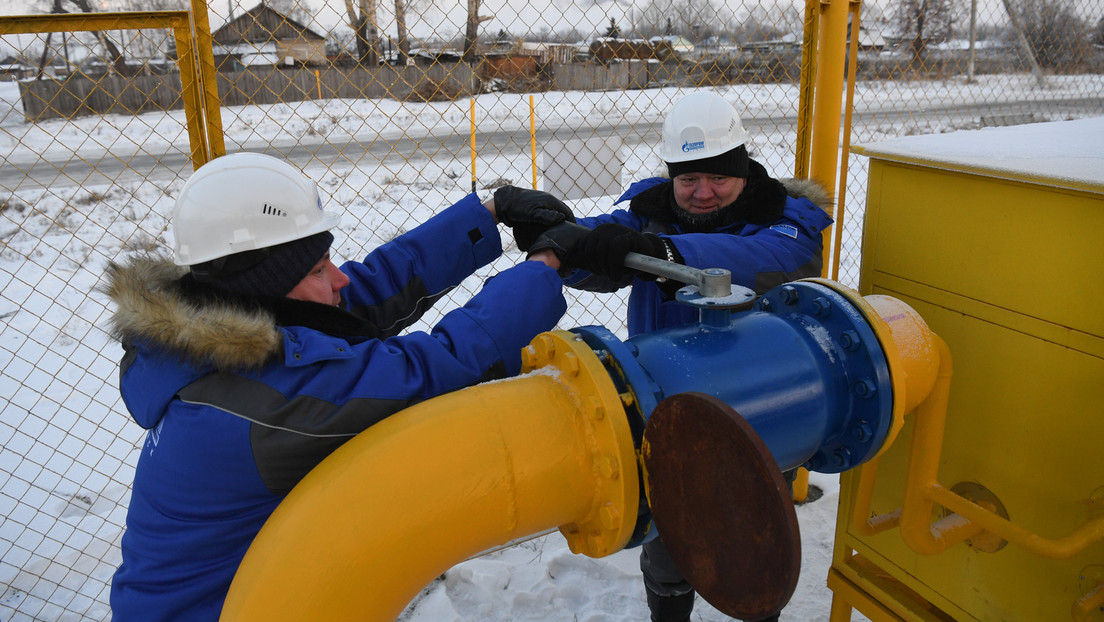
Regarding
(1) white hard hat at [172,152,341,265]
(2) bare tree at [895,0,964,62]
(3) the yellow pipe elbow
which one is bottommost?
(3) the yellow pipe elbow

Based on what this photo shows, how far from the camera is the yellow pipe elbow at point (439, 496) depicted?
1.04 m

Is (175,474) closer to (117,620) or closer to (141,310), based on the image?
(141,310)

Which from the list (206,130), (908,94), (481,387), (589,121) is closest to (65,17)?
(206,130)

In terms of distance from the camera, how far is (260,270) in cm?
140

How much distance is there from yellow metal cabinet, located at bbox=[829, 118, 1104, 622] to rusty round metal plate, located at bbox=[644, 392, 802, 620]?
86cm

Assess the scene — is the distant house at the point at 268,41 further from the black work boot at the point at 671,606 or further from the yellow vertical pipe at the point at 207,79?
the black work boot at the point at 671,606

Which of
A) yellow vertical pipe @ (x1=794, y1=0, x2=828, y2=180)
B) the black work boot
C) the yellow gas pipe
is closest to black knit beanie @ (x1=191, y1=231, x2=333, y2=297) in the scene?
the yellow gas pipe

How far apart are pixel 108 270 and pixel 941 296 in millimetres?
1812

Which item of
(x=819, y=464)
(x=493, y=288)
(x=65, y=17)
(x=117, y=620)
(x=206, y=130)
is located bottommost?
(x=117, y=620)

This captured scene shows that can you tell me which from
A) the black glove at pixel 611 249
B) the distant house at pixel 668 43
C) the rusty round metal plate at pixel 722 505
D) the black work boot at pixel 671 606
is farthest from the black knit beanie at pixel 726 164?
the distant house at pixel 668 43

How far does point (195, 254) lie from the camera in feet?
4.52

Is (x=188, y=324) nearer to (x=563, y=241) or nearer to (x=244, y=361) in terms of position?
(x=244, y=361)

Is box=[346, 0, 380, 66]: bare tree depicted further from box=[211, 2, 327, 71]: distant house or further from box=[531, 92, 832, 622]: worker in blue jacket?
box=[531, 92, 832, 622]: worker in blue jacket

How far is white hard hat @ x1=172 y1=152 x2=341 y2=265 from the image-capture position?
137cm
